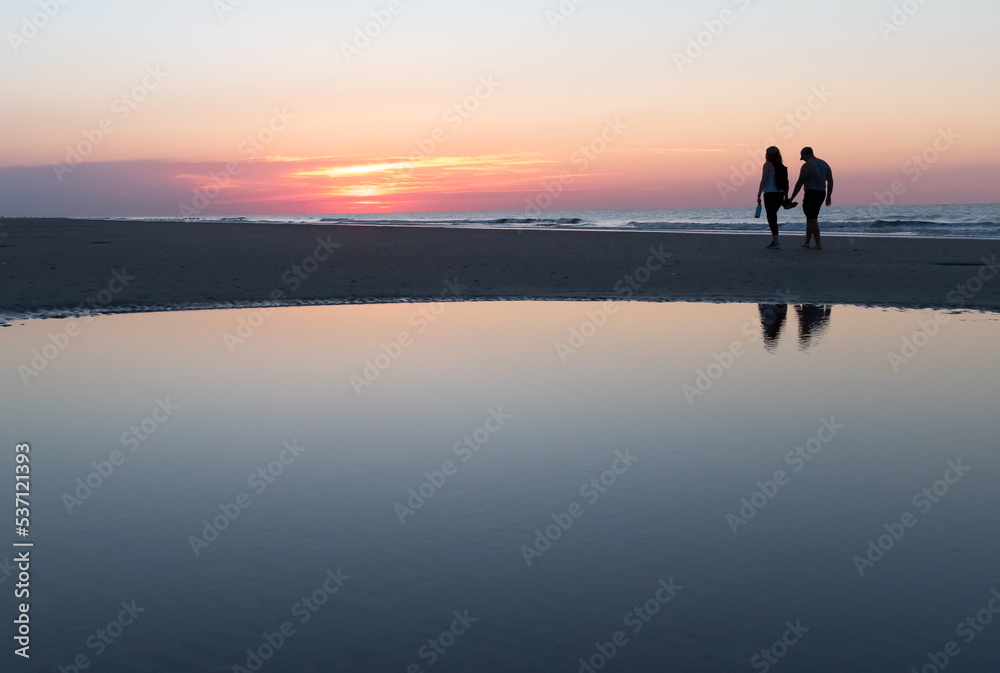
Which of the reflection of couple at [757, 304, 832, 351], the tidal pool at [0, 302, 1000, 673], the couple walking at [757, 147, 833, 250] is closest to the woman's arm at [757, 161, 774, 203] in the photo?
the couple walking at [757, 147, 833, 250]

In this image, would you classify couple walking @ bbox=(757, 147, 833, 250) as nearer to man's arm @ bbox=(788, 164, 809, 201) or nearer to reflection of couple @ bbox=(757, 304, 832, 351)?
man's arm @ bbox=(788, 164, 809, 201)

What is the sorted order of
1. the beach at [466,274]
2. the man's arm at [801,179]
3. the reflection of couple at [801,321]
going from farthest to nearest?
the man's arm at [801,179], the beach at [466,274], the reflection of couple at [801,321]

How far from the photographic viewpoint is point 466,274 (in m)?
14.3

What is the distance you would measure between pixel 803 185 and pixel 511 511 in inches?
629

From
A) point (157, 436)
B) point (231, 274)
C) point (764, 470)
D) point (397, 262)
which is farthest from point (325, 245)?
point (764, 470)

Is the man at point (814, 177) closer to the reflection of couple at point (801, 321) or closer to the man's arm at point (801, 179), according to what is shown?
the man's arm at point (801, 179)

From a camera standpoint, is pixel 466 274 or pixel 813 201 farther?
pixel 813 201

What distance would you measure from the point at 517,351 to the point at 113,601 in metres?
5.18

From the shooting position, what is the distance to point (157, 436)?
16.6 feet

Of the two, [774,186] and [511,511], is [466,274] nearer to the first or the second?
[774,186]

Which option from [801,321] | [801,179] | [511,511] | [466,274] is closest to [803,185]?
[801,179]

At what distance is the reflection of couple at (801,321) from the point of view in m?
8.45

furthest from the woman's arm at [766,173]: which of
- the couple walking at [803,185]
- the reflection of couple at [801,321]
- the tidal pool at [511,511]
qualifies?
the tidal pool at [511,511]

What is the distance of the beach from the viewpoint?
12039 mm
